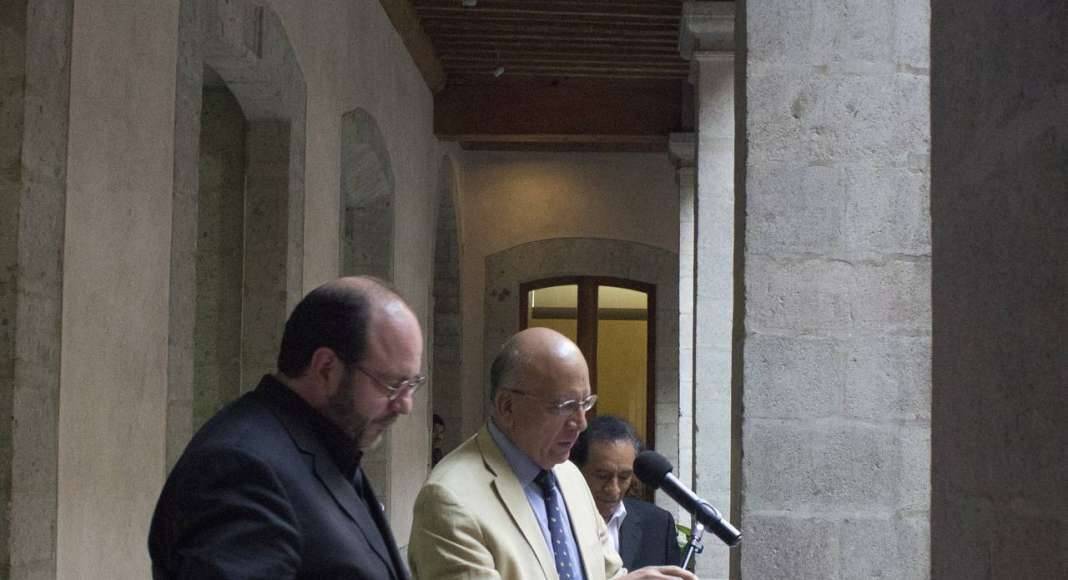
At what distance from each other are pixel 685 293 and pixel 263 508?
9.93m

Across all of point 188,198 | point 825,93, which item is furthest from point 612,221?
point 825,93

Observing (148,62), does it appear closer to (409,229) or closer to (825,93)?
(825,93)

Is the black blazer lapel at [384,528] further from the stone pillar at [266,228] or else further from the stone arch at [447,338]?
the stone arch at [447,338]

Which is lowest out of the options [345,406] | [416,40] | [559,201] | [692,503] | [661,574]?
[661,574]

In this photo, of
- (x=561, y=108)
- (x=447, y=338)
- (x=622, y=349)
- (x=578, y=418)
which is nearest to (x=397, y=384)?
(x=578, y=418)

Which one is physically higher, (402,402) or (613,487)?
(402,402)

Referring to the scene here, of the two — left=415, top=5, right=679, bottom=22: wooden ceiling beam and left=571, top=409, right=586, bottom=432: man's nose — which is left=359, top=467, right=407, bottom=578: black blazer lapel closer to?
left=571, top=409, right=586, bottom=432: man's nose

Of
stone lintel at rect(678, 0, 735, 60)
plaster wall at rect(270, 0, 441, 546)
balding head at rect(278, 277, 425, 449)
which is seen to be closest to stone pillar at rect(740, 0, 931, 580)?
balding head at rect(278, 277, 425, 449)

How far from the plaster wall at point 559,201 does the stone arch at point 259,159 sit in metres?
9.49

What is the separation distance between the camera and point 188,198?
222 inches

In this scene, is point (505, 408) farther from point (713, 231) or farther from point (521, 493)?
point (713, 231)
